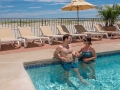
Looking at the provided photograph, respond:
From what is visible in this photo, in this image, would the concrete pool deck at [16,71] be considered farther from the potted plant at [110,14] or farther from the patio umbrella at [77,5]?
the potted plant at [110,14]

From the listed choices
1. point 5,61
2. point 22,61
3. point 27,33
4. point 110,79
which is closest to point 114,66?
point 110,79

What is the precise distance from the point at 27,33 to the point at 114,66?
4095 millimetres

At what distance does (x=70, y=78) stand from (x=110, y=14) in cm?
723

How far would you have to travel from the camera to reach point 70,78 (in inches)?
191

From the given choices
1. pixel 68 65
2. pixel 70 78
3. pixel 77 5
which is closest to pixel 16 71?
pixel 68 65

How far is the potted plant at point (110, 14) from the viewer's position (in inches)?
425

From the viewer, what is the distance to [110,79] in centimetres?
494

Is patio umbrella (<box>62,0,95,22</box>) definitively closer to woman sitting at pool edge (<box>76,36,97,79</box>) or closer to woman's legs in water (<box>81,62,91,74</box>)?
woman sitting at pool edge (<box>76,36,97,79</box>)

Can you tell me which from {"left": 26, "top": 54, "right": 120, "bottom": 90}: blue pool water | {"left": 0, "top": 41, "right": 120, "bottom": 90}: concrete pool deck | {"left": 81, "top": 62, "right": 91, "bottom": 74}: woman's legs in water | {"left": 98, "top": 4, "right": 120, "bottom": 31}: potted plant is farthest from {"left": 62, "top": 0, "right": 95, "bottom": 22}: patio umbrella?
{"left": 81, "top": 62, "right": 91, "bottom": 74}: woman's legs in water

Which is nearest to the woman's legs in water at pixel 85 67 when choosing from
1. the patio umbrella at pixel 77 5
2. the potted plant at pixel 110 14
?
the patio umbrella at pixel 77 5

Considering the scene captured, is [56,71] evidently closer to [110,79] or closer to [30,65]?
[30,65]

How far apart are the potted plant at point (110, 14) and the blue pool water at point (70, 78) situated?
17.6 feet

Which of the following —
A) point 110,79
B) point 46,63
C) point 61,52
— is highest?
point 61,52

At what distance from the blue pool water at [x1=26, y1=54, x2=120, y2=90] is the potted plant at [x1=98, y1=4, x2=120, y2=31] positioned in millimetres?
5372
